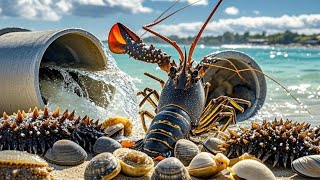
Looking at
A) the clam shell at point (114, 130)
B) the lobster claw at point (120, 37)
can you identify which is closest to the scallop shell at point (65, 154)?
the clam shell at point (114, 130)

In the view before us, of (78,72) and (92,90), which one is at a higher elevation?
(78,72)

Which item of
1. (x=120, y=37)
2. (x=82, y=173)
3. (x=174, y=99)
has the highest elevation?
(x=120, y=37)

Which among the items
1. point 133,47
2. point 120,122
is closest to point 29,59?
point 133,47

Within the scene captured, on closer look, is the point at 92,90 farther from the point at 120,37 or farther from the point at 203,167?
the point at 203,167

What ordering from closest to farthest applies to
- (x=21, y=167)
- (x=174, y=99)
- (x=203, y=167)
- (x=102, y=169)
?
(x=21, y=167) → (x=102, y=169) → (x=203, y=167) → (x=174, y=99)

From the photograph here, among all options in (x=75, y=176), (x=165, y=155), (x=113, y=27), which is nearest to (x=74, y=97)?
(x=113, y=27)

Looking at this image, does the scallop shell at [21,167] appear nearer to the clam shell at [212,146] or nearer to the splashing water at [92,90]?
the clam shell at [212,146]

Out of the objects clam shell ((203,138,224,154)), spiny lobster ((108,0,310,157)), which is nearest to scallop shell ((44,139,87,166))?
spiny lobster ((108,0,310,157))
